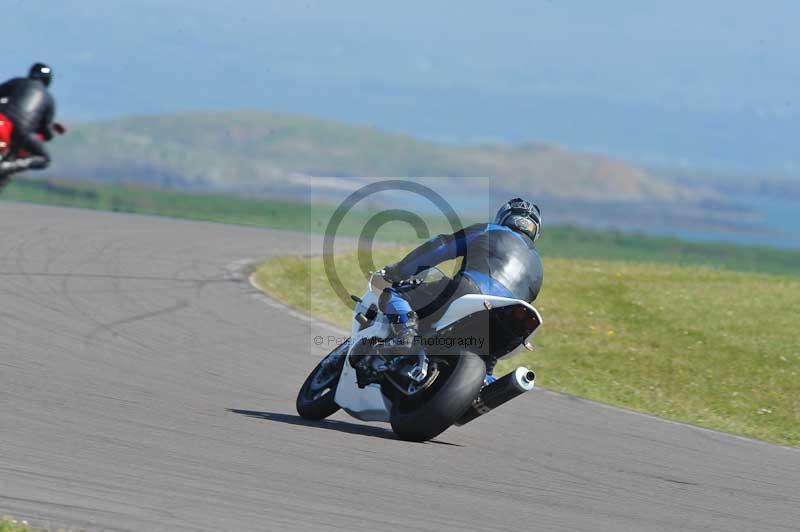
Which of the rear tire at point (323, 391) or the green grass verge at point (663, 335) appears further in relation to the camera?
the green grass verge at point (663, 335)

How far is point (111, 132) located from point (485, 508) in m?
170

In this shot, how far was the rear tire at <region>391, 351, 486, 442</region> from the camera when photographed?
892 centimetres

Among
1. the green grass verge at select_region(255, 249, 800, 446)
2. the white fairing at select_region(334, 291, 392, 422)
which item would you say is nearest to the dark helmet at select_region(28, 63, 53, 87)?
the white fairing at select_region(334, 291, 392, 422)

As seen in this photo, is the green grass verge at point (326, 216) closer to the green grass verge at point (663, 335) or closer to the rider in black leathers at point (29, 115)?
the green grass verge at point (663, 335)

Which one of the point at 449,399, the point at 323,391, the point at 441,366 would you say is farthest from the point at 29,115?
the point at 449,399

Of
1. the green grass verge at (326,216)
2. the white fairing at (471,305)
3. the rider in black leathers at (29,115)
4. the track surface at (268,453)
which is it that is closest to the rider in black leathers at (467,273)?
the white fairing at (471,305)

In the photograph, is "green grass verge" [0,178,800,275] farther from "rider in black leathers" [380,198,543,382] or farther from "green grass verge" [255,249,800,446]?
"rider in black leathers" [380,198,543,382]

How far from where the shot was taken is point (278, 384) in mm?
12078

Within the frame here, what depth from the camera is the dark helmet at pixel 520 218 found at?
975 cm

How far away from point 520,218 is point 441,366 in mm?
1309

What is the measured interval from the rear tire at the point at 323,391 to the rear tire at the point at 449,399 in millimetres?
1008

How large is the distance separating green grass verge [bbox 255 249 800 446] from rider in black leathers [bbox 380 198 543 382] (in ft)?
12.4

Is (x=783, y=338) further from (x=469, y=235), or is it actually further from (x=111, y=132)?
(x=111, y=132)

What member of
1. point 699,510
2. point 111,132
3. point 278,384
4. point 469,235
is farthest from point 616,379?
point 111,132
